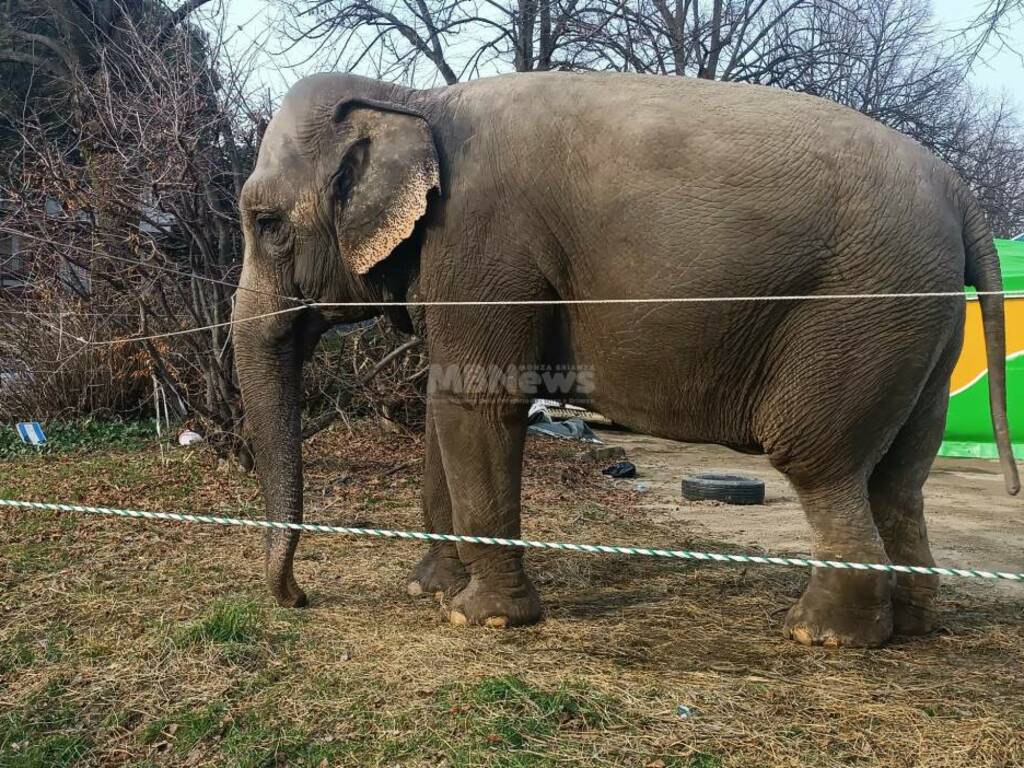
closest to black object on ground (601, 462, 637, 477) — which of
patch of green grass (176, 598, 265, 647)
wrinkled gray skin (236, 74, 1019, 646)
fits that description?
wrinkled gray skin (236, 74, 1019, 646)

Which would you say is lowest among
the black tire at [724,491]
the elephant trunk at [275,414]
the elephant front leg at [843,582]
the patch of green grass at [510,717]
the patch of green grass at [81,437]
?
the black tire at [724,491]

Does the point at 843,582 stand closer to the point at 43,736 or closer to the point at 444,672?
the point at 444,672

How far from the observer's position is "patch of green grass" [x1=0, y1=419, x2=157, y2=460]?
974cm

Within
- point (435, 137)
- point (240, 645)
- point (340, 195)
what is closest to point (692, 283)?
point (435, 137)

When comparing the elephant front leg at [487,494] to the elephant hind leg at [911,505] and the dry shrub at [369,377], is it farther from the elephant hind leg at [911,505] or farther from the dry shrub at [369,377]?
the dry shrub at [369,377]

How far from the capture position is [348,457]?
9859 millimetres

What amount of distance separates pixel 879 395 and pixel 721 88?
153cm

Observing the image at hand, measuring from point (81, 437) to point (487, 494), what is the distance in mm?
7261

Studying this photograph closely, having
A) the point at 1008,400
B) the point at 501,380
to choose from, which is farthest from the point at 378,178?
the point at 1008,400

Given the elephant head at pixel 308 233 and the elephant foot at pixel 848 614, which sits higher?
the elephant head at pixel 308 233

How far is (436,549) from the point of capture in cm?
518

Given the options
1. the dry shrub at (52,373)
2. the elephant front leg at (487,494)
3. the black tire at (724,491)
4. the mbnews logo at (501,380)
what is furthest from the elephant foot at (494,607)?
the dry shrub at (52,373)

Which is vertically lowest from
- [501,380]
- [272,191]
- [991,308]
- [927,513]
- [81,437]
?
[927,513]

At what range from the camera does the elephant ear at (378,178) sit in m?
4.41
